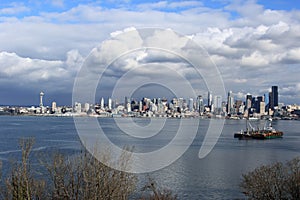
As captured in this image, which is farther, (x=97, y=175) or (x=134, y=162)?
(x=134, y=162)

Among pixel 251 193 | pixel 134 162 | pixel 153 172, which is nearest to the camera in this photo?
pixel 251 193

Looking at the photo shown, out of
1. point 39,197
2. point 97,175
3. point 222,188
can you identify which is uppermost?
point 97,175

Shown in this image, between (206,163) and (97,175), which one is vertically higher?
(97,175)

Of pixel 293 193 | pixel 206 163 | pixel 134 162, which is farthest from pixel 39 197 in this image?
pixel 206 163

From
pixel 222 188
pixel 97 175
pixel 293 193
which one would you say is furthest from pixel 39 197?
pixel 222 188

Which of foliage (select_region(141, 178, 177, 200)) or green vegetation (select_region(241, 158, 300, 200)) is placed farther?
green vegetation (select_region(241, 158, 300, 200))

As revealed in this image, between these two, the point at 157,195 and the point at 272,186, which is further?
the point at 272,186

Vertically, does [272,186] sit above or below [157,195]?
below

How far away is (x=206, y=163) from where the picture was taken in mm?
18891

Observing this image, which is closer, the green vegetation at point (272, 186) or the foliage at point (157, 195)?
the foliage at point (157, 195)

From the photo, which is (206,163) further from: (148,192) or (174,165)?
(148,192)

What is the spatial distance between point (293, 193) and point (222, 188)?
373 cm

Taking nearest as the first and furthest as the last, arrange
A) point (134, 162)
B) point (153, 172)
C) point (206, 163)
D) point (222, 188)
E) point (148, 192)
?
1. point (148, 192)
2. point (222, 188)
3. point (153, 172)
4. point (134, 162)
5. point (206, 163)

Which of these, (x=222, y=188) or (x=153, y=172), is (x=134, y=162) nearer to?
(x=153, y=172)
